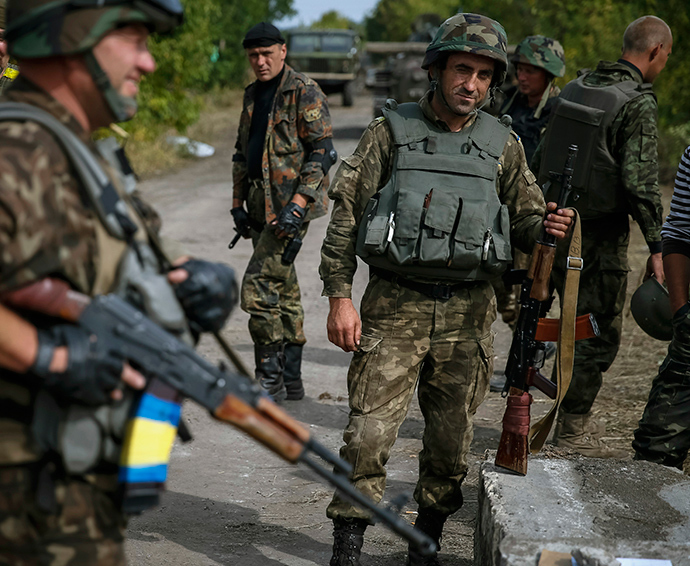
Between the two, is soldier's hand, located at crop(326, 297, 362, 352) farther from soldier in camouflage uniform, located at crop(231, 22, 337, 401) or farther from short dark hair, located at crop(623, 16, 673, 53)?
short dark hair, located at crop(623, 16, 673, 53)

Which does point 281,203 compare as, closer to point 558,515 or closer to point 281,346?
point 281,346

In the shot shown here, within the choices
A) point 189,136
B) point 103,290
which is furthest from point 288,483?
point 189,136

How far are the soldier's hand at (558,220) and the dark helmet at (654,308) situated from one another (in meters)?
1.16

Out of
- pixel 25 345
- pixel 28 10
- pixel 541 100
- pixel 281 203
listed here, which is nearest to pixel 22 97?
pixel 28 10

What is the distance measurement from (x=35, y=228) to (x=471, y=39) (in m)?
2.19

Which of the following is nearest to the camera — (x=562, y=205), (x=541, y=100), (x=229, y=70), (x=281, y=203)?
(x=562, y=205)

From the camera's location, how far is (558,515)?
3.33 meters

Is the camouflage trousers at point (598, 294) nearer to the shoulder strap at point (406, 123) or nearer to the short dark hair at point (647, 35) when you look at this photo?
the short dark hair at point (647, 35)

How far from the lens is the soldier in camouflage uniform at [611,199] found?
487 cm

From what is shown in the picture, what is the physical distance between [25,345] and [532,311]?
2.37 m

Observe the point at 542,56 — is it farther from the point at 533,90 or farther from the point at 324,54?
the point at 324,54

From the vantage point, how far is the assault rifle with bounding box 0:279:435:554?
1966mm

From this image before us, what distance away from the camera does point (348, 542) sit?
142 inches

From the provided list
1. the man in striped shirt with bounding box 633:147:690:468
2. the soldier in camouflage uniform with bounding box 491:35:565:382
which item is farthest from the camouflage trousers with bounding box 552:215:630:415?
the soldier in camouflage uniform with bounding box 491:35:565:382
